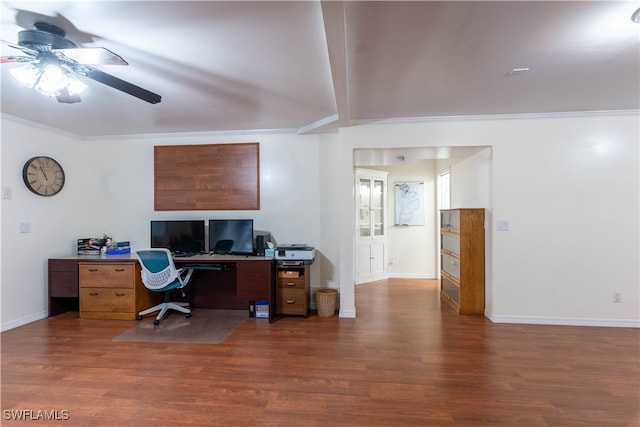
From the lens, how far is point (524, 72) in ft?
7.90

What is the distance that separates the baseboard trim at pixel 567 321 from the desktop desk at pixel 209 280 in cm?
269

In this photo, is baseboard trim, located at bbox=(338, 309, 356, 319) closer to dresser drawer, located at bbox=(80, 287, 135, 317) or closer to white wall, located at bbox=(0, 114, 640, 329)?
white wall, located at bbox=(0, 114, 640, 329)

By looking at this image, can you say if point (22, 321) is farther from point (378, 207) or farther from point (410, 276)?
point (410, 276)

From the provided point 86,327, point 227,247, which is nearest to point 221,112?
point 227,247

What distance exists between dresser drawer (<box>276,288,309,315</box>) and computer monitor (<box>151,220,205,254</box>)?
49.4 inches

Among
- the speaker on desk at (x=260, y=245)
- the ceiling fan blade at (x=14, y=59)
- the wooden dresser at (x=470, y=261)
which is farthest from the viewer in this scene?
the speaker on desk at (x=260, y=245)

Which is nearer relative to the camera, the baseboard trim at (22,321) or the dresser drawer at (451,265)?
the baseboard trim at (22,321)

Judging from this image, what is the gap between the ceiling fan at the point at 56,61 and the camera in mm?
1779

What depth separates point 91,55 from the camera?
1807 mm

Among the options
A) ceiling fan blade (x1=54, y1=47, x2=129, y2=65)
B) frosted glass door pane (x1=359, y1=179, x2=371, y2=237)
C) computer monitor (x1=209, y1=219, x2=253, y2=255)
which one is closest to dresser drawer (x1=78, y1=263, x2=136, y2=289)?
computer monitor (x1=209, y1=219, x2=253, y2=255)

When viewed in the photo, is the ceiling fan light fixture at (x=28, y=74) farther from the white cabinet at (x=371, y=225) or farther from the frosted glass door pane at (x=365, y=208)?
the frosted glass door pane at (x=365, y=208)

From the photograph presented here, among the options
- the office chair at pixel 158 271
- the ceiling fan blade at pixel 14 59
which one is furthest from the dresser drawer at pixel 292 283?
the ceiling fan blade at pixel 14 59

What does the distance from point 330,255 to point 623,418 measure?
288 cm

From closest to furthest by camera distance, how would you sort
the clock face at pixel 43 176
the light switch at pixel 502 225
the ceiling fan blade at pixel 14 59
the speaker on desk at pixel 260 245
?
1. the ceiling fan blade at pixel 14 59
2. the light switch at pixel 502 225
3. the clock face at pixel 43 176
4. the speaker on desk at pixel 260 245
